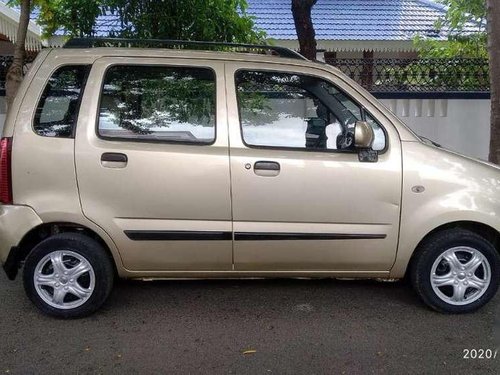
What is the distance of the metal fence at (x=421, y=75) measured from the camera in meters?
7.96

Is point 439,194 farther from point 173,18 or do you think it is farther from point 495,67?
point 173,18

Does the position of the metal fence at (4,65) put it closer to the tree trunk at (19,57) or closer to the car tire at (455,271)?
the tree trunk at (19,57)

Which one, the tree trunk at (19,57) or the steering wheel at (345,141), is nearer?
the steering wheel at (345,141)

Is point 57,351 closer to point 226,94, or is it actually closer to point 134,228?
point 134,228

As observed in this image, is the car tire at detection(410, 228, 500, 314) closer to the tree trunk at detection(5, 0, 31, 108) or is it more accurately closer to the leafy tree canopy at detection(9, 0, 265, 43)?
the leafy tree canopy at detection(9, 0, 265, 43)

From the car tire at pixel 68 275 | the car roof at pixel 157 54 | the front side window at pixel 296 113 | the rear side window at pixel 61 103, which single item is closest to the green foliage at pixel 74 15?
the car roof at pixel 157 54

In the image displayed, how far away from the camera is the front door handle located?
11.9 feet

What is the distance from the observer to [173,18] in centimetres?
581

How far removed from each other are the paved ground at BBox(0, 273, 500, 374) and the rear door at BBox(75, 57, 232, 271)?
0.44 meters

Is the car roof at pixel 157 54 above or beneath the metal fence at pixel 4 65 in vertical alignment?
beneath

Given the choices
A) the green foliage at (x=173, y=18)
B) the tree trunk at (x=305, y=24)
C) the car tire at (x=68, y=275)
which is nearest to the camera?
the car tire at (x=68, y=275)

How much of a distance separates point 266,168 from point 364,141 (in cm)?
69

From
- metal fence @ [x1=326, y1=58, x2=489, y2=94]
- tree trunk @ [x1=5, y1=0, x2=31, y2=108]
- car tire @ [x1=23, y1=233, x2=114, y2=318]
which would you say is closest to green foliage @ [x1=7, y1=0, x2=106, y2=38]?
tree trunk @ [x1=5, y1=0, x2=31, y2=108]

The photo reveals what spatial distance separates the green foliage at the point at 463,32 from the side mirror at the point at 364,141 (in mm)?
5173
